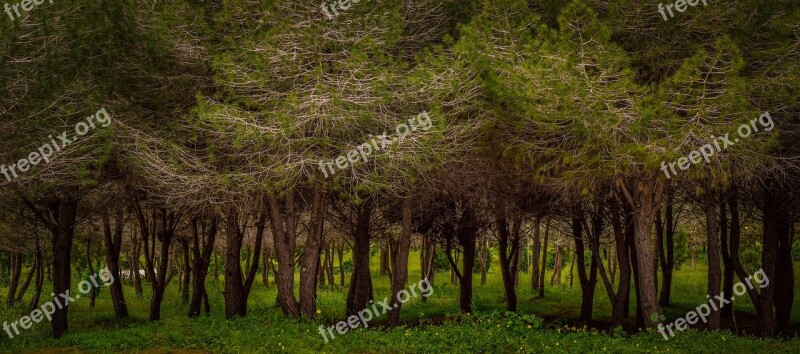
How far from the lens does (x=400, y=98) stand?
50.9 ft

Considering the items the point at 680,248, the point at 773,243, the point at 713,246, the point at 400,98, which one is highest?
the point at 400,98

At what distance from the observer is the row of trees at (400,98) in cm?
1438

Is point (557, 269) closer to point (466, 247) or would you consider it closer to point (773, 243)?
point (466, 247)

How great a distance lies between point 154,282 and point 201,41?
9.87 meters

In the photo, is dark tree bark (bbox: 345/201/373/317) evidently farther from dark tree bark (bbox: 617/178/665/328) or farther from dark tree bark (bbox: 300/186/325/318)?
dark tree bark (bbox: 617/178/665/328)

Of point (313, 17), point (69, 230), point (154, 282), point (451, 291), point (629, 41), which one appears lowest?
point (451, 291)

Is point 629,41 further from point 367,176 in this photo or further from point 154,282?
point 154,282

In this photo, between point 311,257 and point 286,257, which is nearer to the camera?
point 311,257

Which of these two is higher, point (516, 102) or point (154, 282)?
point (516, 102)

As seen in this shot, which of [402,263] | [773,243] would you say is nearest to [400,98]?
[402,263]

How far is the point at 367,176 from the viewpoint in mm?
15836

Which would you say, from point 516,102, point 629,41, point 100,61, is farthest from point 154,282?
point 629,41

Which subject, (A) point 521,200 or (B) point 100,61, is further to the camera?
(A) point 521,200

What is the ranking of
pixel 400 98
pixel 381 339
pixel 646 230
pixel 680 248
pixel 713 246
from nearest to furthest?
pixel 381 339 → pixel 400 98 → pixel 646 230 → pixel 713 246 → pixel 680 248
